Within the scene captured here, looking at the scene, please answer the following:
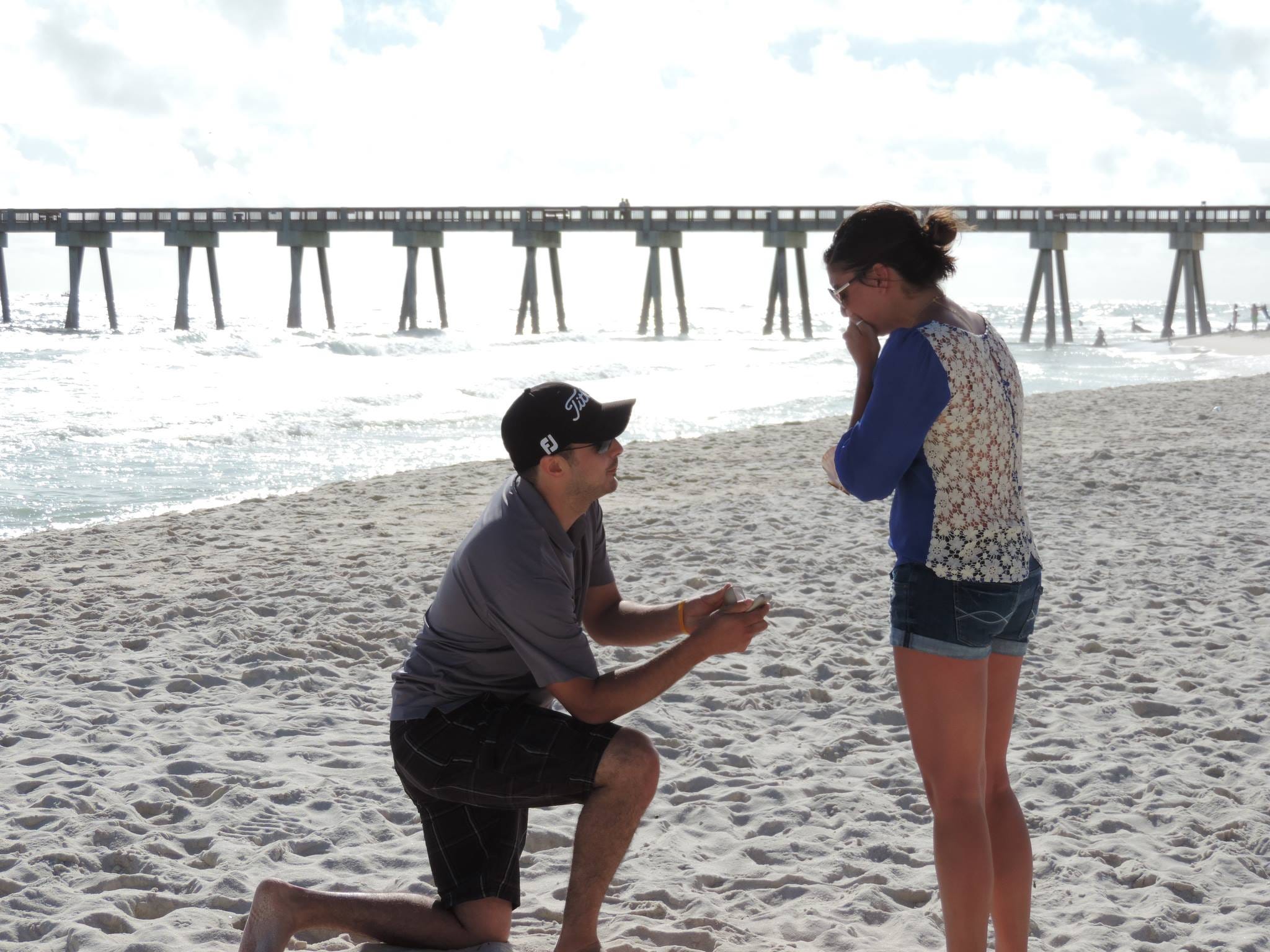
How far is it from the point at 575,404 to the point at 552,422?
0.06 m

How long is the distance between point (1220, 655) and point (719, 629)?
3.26 m

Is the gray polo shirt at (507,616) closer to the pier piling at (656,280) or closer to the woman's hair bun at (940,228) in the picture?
the woman's hair bun at (940,228)

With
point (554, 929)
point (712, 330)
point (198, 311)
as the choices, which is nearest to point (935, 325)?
point (554, 929)

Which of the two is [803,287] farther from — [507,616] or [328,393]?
[507,616]

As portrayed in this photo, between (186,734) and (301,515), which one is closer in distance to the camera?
(186,734)

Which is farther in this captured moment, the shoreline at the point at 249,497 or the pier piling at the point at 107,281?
the pier piling at the point at 107,281

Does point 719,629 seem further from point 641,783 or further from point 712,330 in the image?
point 712,330

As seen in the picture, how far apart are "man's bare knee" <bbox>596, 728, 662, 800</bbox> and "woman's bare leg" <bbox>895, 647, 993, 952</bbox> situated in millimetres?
559

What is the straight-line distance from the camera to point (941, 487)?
2.15 m

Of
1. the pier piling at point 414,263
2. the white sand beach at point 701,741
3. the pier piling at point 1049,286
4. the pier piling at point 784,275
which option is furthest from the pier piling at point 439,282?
the white sand beach at point 701,741

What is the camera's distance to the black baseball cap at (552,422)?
243 cm

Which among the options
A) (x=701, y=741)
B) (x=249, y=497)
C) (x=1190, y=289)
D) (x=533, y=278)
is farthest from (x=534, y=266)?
(x=701, y=741)

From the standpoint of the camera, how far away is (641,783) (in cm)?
245

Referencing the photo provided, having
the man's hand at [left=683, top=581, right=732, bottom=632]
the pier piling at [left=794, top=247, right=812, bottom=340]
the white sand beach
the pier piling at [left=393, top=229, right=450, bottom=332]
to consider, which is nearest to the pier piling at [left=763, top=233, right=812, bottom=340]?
the pier piling at [left=794, top=247, right=812, bottom=340]
